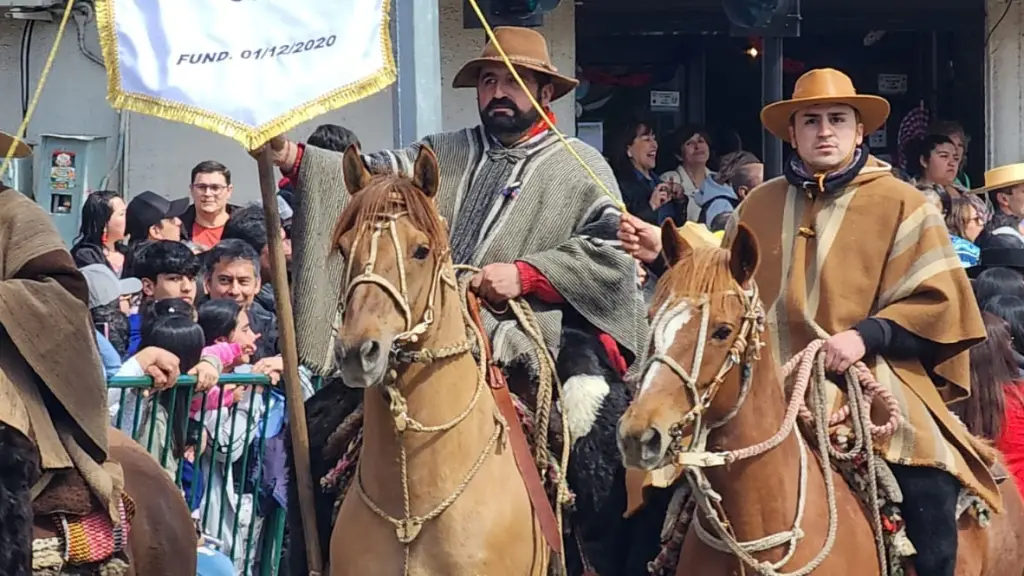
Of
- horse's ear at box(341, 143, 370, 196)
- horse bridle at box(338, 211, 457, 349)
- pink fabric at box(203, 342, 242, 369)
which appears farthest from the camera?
pink fabric at box(203, 342, 242, 369)

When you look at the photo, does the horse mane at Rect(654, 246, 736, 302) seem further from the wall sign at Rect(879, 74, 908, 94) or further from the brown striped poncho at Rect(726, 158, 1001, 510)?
the wall sign at Rect(879, 74, 908, 94)

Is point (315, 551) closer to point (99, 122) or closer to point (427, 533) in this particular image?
point (427, 533)

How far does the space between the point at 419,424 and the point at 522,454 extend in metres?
0.59

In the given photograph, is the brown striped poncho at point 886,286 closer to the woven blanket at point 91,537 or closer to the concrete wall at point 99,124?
the woven blanket at point 91,537

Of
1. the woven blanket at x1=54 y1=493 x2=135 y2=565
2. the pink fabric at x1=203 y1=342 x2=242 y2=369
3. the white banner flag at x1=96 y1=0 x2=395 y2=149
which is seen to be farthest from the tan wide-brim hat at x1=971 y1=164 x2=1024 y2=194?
the woven blanket at x1=54 y1=493 x2=135 y2=565

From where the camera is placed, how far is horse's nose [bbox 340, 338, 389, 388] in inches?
204

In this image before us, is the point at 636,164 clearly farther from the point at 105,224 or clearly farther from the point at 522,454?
the point at 522,454

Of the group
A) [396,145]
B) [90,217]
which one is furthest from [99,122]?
[396,145]

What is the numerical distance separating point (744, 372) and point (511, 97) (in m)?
1.91

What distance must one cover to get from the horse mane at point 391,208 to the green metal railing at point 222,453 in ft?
6.59

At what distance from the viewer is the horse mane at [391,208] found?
219 inches

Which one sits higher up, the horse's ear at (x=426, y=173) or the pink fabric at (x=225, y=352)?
the horse's ear at (x=426, y=173)

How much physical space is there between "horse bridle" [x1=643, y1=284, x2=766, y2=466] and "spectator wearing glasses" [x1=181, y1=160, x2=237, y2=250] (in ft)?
17.4

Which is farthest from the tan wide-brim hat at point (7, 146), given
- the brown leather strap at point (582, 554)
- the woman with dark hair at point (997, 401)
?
the woman with dark hair at point (997, 401)
